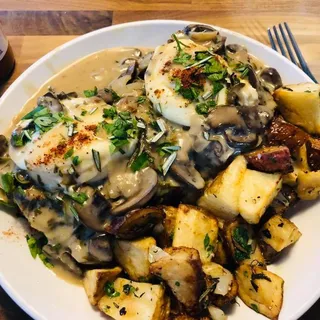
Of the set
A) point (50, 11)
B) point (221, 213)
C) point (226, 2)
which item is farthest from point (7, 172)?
point (226, 2)

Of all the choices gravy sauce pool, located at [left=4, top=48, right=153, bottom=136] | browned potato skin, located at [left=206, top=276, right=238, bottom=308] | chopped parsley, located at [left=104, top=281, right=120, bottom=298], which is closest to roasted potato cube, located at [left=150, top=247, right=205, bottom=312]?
browned potato skin, located at [left=206, top=276, right=238, bottom=308]

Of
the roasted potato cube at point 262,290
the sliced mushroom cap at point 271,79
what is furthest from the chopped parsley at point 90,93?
the roasted potato cube at point 262,290

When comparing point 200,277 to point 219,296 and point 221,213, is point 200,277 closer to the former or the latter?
point 219,296

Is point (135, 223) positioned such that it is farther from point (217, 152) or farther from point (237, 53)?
point (237, 53)

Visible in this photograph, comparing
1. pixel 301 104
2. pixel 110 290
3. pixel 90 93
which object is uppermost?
pixel 301 104

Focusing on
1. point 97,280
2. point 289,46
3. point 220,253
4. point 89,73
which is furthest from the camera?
point 289,46

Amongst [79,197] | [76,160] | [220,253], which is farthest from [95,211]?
[220,253]

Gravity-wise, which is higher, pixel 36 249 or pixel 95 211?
pixel 95 211
